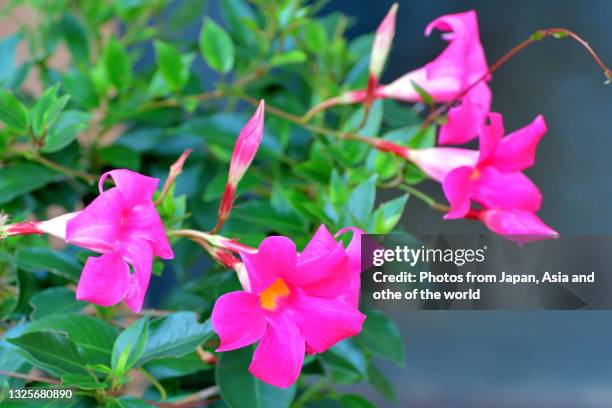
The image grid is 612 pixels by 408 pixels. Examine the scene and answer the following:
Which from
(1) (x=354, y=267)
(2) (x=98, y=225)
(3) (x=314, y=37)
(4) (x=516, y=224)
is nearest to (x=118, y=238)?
(2) (x=98, y=225)

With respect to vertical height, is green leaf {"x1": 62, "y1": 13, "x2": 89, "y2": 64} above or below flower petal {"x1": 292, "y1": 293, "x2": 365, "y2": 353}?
above

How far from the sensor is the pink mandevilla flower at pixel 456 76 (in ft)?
1.49

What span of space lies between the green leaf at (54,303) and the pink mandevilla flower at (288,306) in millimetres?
182

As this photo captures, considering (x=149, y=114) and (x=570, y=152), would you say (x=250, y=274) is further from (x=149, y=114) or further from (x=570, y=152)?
(x=570, y=152)

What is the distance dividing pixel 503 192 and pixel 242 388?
0.66ft

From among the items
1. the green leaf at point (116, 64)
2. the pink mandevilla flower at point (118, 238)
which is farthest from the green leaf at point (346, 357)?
the green leaf at point (116, 64)

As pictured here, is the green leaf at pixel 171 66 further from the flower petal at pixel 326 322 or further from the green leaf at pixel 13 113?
the flower petal at pixel 326 322

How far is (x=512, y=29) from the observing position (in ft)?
2.78

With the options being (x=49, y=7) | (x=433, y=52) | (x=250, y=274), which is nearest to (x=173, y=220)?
(x=250, y=274)

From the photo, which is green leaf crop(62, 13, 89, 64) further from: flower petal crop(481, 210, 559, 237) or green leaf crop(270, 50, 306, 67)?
flower petal crop(481, 210, 559, 237)

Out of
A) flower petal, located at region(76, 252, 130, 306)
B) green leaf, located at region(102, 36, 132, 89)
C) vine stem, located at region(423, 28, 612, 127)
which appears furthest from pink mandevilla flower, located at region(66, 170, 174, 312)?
green leaf, located at region(102, 36, 132, 89)

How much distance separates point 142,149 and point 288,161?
0.46 ft

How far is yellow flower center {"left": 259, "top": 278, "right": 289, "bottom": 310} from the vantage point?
357 mm

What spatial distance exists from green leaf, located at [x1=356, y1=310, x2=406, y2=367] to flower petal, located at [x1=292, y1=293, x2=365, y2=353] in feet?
0.54
